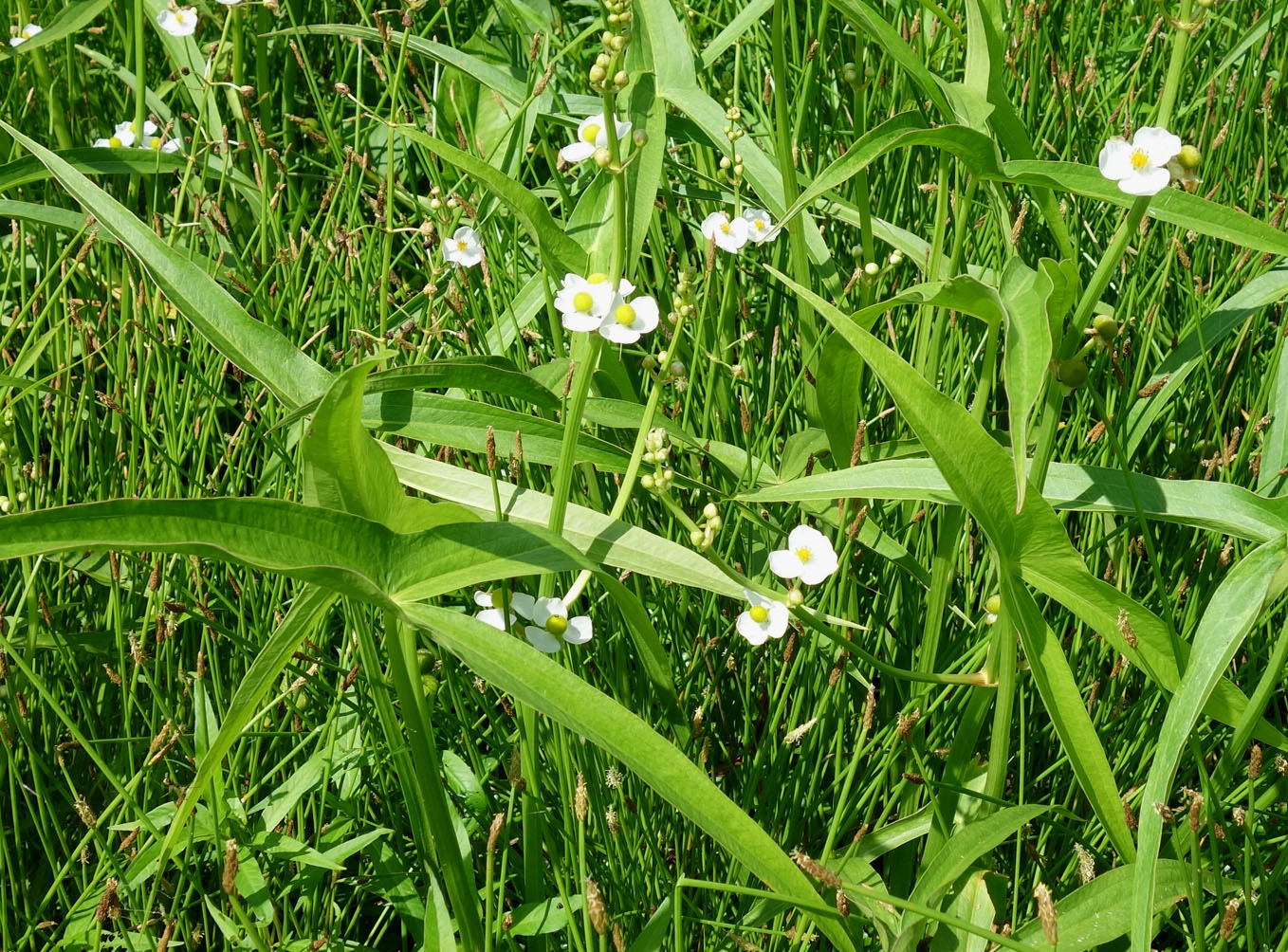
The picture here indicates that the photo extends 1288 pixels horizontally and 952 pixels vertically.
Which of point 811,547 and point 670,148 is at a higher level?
point 670,148

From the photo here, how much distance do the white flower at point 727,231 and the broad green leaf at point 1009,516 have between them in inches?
15.4

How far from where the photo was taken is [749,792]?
1009 mm

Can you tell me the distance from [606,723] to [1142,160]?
1.58ft

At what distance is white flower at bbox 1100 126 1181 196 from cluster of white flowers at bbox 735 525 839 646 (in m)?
0.31

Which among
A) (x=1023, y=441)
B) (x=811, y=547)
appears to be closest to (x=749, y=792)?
(x=811, y=547)

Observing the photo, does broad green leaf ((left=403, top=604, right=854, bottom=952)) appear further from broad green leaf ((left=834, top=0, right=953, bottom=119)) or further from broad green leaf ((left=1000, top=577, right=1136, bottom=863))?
broad green leaf ((left=834, top=0, right=953, bottom=119))

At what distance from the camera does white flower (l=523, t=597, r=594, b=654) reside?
2.56ft

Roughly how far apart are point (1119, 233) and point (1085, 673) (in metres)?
0.53

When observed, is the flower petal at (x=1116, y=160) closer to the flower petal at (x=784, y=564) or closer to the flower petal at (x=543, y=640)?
the flower petal at (x=784, y=564)

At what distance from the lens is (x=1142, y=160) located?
73 cm

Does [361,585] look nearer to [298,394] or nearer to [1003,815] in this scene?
[298,394]

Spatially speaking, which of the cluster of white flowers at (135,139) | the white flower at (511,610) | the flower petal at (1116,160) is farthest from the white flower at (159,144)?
the flower petal at (1116,160)

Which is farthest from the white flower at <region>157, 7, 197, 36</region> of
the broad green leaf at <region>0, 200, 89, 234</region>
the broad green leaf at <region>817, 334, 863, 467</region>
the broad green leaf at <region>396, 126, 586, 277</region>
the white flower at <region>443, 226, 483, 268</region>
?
the broad green leaf at <region>817, 334, 863, 467</region>

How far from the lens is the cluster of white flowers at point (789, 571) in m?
0.84
